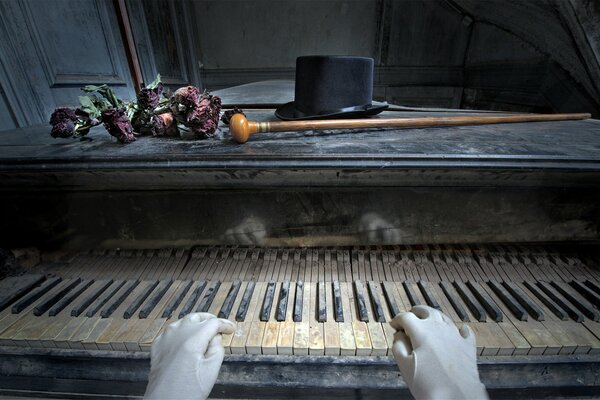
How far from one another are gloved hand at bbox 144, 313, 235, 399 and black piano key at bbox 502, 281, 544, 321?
997 millimetres

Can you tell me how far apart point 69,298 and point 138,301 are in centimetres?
26

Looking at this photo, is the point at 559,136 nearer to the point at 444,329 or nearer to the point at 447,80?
the point at 444,329

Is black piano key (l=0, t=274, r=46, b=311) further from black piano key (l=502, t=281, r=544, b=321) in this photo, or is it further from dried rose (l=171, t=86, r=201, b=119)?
black piano key (l=502, t=281, r=544, b=321)

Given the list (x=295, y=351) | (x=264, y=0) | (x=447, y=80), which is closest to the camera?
(x=295, y=351)

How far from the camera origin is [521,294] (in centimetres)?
98

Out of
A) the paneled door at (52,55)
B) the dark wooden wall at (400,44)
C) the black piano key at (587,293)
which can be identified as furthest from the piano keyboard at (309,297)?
the dark wooden wall at (400,44)

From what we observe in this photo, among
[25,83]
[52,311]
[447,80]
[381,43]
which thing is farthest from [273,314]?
[447,80]

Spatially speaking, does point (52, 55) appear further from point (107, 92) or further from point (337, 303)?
point (337, 303)

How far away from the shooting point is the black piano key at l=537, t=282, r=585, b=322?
889mm

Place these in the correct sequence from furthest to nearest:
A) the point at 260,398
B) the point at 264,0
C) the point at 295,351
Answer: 1. the point at 264,0
2. the point at 260,398
3. the point at 295,351

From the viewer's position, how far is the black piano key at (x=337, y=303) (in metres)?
0.91

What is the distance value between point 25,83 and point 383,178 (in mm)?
3317

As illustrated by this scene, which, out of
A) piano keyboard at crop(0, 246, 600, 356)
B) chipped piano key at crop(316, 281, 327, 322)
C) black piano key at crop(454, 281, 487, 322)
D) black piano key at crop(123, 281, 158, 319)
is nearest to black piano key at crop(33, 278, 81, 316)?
piano keyboard at crop(0, 246, 600, 356)

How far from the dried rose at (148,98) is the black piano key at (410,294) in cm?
133
